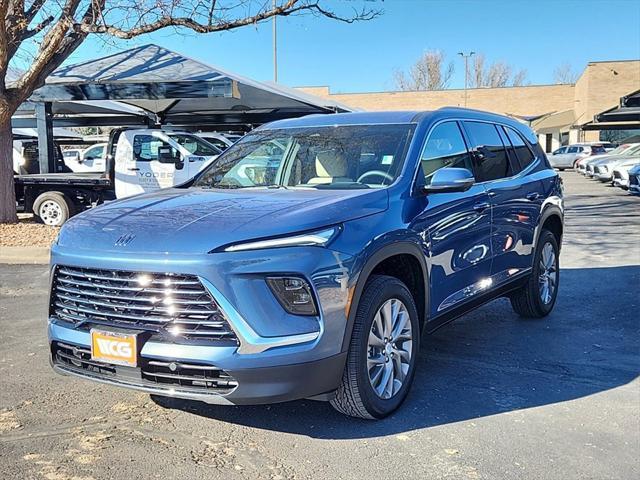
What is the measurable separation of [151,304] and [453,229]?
2.20 m

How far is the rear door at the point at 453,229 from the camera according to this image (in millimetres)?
4173

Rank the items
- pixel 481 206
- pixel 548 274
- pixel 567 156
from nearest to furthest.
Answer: pixel 481 206
pixel 548 274
pixel 567 156

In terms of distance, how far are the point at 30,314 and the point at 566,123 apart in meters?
53.0

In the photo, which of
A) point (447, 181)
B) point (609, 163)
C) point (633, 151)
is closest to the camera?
point (447, 181)

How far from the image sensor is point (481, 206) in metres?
4.79

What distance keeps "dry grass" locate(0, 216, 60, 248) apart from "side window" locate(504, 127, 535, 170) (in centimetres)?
742

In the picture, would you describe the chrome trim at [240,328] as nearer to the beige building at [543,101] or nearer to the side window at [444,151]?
the side window at [444,151]

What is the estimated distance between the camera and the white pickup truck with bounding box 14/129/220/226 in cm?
1266

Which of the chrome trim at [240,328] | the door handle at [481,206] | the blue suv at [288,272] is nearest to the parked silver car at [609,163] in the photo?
the door handle at [481,206]

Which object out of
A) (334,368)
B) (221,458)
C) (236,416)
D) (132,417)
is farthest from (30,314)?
(334,368)

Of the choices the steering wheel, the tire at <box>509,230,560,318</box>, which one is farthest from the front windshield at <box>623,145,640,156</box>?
the steering wheel

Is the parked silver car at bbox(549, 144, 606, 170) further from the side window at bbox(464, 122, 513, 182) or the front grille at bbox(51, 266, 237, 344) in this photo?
the front grille at bbox(51, 266, 237, 344)

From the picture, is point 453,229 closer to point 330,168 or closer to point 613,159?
point 330,168

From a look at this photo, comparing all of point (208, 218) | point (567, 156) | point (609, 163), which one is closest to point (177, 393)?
Result: point (208, 218)
